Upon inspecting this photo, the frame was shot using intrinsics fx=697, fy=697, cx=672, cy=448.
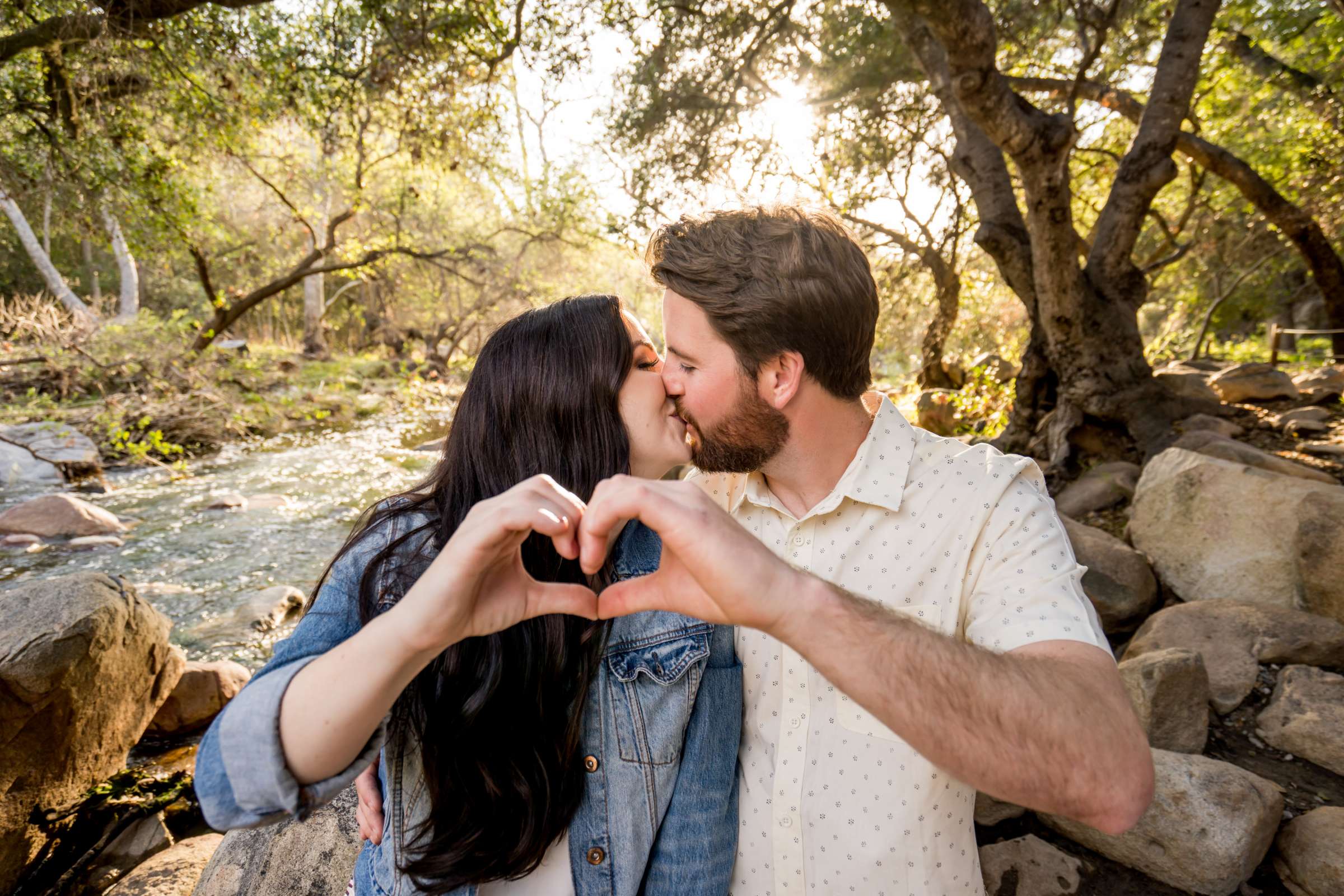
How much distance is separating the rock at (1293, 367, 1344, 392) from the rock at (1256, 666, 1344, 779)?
5643 mm

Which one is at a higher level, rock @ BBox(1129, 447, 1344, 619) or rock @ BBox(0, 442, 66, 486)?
rock @ BBox(1129, 447, 1344, 619)

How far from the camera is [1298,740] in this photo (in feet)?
9.36

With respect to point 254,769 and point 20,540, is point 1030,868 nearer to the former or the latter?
point 254,769

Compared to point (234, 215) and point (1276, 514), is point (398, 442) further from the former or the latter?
point (234, 215)

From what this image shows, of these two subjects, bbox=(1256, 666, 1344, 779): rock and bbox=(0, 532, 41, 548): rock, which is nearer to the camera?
bbox=(1256, 666, 1344, 779): rock

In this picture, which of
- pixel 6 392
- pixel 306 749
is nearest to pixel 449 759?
pixel 306 749

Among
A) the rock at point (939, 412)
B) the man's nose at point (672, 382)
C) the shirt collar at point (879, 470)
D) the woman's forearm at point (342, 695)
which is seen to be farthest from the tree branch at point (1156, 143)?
the woman's forearm at point (342, 695)

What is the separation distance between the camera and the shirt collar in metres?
1.85

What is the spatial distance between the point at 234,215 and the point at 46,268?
6784 millimetres

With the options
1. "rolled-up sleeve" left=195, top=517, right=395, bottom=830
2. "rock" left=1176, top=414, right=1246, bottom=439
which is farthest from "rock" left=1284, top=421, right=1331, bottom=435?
"rolled-up sleeve" left=195, top=517, right=395, bottom=830

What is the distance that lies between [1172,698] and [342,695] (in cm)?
309

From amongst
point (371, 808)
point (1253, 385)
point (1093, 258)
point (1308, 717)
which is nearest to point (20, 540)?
point (371, 808)

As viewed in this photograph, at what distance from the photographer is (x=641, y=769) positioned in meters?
1.70

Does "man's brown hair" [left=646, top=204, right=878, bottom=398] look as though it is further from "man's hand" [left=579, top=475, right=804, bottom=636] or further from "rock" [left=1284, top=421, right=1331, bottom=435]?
"rock" [left=1284, top=421, right=1331, bottom=435]
